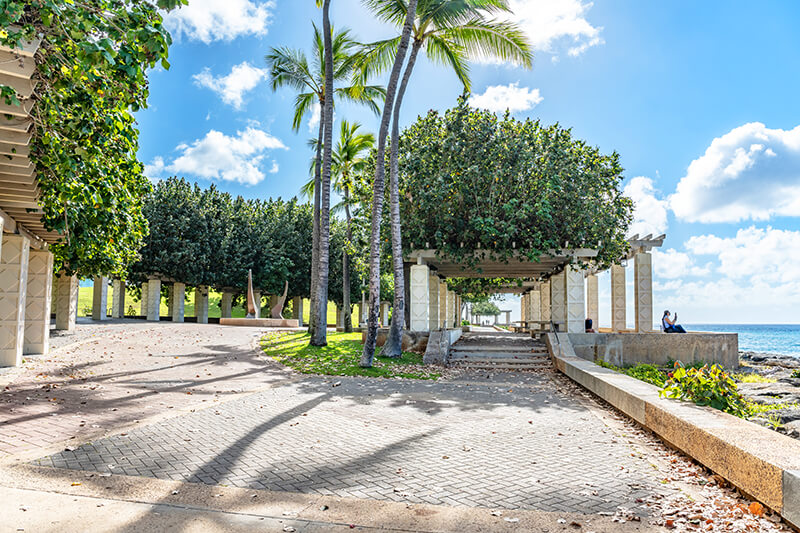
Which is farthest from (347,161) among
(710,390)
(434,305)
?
(710,390)

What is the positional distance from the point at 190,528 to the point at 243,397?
20.4ft

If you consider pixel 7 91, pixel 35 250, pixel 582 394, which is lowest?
pixel 582 394

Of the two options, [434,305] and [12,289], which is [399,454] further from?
[434,305]

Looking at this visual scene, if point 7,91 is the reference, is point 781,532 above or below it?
below

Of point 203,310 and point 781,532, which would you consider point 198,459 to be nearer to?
point 781,532

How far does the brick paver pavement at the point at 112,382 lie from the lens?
23.4 ft

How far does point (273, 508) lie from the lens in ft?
14.4

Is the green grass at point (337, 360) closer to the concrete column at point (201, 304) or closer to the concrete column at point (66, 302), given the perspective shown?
the concrete column at point (66, 302)

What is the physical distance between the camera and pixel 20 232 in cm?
1348

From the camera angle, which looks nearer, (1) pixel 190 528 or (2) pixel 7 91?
(1) pixel 190 528

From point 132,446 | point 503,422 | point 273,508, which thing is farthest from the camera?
point 503,422

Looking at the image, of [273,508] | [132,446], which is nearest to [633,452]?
[273,508]

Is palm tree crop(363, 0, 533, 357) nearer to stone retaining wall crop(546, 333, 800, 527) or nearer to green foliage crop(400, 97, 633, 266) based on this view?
green foliage crop(400, 97, 633, 266)

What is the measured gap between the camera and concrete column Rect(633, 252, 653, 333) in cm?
2606
